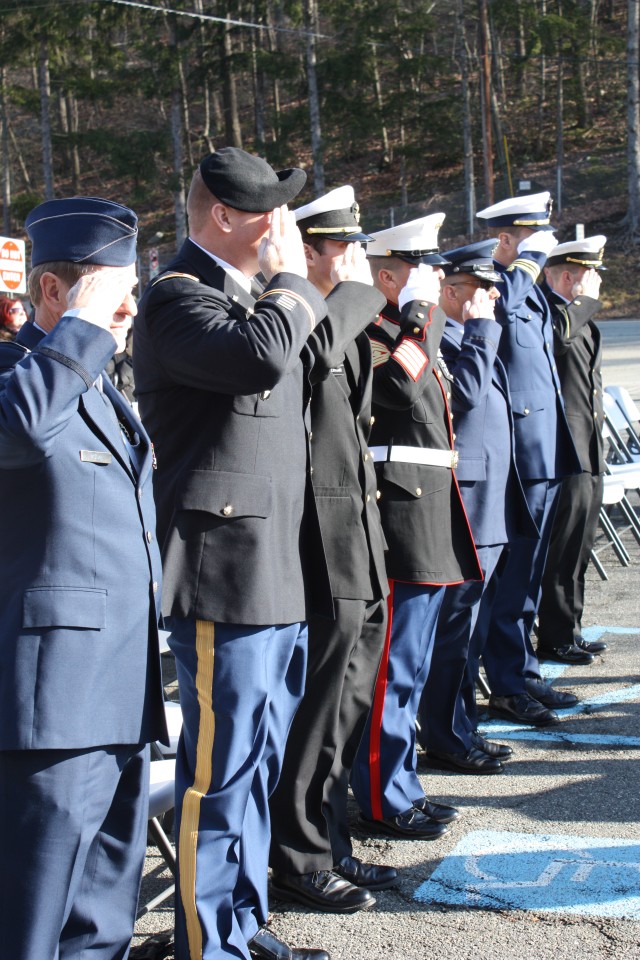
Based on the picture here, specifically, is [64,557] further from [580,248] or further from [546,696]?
[580,248]

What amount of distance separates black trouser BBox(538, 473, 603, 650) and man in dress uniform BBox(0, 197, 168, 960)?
3665 mm

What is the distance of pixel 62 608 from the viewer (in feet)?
7.04

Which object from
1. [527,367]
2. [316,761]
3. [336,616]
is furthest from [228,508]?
[527,367]

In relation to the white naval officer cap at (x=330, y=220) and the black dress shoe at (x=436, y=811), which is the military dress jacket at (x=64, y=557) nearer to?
the white naval officer cap at (x=330, y=220)

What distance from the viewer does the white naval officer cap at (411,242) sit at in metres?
3.84

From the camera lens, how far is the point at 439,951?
9.48 ft

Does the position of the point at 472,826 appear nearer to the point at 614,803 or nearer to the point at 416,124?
the point at 614,803

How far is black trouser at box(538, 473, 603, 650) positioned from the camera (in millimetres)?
5691

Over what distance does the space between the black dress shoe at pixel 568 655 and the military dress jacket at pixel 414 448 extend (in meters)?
1.94

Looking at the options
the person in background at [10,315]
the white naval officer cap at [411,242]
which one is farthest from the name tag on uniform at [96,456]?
the person in background at [10,315]

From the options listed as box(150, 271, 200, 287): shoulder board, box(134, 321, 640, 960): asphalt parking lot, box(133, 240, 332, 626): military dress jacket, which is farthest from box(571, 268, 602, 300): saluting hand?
box(150, 271, 200, 287): shoulder board

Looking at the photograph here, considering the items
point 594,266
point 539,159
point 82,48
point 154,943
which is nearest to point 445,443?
point 154,943

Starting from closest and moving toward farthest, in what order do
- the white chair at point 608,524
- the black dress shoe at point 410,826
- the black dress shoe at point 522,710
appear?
1. the black dress shoe at point 410,826
2. the black dress shoe at point 522,710
3. the white chair at point 608,524

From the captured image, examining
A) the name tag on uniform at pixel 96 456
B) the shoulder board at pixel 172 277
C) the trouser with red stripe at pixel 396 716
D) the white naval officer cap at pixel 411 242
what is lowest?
the trouser with red stripe at pixel 396 716
